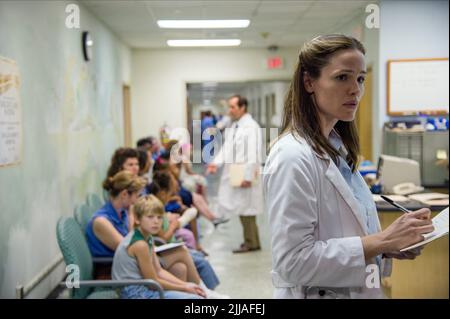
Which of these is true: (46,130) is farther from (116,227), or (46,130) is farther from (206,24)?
(206,24)

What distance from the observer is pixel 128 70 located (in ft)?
14.2

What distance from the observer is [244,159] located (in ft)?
6.60

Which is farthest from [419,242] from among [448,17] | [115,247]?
[448,17]

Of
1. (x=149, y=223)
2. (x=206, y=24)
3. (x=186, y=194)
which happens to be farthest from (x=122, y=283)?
(x=186, y=194)

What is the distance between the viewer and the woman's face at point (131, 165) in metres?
3.27

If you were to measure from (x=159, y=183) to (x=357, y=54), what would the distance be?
2.35 m

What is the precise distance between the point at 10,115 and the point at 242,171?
1128mm

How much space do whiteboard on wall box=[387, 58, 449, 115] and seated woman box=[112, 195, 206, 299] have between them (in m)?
1.32

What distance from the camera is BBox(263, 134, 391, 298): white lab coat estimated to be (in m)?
0.94

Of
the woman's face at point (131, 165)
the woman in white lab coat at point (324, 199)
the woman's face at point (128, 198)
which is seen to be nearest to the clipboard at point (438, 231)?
the woman in white lab coat at point (324, 199)

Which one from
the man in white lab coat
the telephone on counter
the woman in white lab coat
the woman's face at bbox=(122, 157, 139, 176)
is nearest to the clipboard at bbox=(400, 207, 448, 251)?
the woman in white lab coat

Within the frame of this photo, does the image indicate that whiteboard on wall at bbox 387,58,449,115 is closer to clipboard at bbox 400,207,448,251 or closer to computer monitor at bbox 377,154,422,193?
computer monitor at bbox 377,154,422,193
